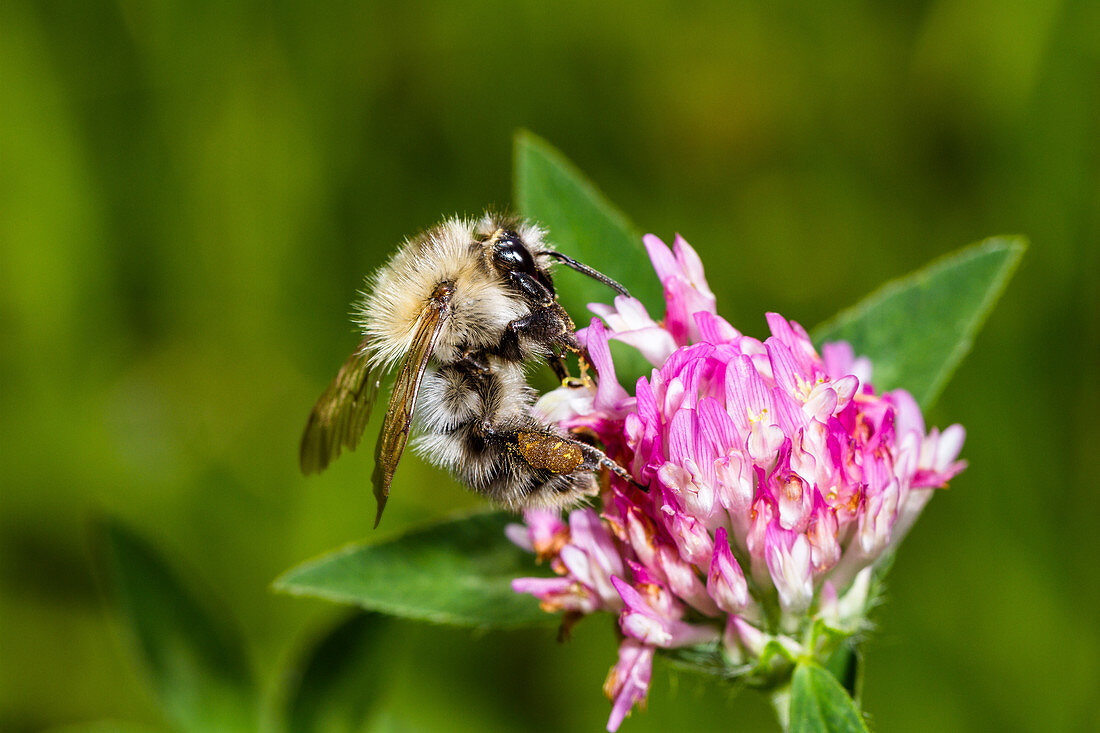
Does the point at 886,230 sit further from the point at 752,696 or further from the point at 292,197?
the point at 292,197

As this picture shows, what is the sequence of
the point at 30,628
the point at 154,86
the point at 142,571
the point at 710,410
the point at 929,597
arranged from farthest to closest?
1. the point at 154,86
2. the point at 30,628
3. the point at 929,597
4. the point at 142,571
5. the point at 710,410

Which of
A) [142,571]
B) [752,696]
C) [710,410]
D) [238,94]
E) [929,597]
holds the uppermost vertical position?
[238,94]

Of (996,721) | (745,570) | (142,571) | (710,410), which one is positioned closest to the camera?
(710,410)

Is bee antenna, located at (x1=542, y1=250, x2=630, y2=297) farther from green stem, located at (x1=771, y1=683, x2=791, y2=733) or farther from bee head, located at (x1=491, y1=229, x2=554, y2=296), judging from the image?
green stem, located at (x1=771, y1=683, x2=791, y2=733)

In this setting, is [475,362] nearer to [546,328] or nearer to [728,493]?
[546,328]

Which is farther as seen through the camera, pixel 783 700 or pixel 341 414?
pixel 341 414

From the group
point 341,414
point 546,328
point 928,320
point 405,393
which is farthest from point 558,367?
point 928,320

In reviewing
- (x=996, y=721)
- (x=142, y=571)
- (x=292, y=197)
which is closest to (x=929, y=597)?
(x=996, y=721)
